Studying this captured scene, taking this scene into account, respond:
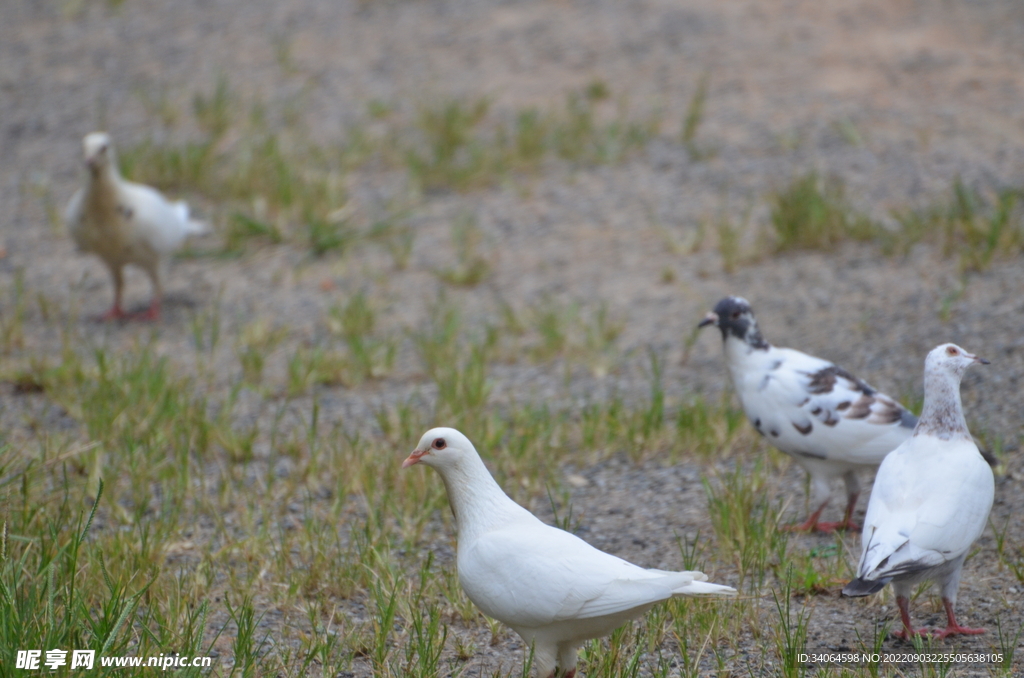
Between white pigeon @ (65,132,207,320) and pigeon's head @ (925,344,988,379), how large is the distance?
4.58 m

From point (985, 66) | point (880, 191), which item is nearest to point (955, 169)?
point (880, 191)

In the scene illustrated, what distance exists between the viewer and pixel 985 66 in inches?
352

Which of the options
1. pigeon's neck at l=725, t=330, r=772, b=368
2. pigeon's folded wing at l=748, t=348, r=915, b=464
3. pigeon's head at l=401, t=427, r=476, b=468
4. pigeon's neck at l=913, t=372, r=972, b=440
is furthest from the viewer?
pigeon's neck at l=725, t=330, r=772, b=368

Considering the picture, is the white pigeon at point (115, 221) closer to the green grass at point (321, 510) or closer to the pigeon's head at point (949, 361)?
the green grass at point (321, 510)

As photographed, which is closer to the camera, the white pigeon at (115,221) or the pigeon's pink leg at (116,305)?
the white pigeon at (115,221)

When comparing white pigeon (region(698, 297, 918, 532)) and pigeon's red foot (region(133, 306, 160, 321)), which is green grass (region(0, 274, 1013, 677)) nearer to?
white pigeon (region(698, 297, 918, 532))

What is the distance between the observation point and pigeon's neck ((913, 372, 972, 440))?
332 cm

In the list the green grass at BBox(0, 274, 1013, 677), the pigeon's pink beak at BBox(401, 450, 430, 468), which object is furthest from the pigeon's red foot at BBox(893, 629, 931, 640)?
the pigeon's pink beak at BBox(401, 450, 430, 468)

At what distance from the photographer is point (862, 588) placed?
280 centimetres

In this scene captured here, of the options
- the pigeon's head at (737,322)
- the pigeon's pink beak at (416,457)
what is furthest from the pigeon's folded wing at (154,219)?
the pigeon's pink beak at (416,457)

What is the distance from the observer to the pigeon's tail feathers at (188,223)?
6750 millimetres

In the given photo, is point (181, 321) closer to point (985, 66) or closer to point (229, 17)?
point (229, 17)

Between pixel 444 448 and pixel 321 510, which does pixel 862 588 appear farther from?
pixel 321 510

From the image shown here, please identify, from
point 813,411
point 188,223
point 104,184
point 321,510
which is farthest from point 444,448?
point 188,223
